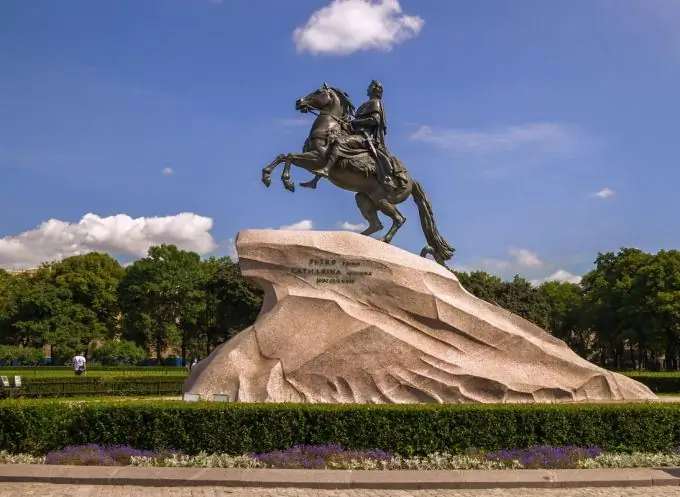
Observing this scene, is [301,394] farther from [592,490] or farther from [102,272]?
[102,272]

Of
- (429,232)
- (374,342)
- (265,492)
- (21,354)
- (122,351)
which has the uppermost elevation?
(429,232)

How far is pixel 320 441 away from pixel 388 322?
358cm

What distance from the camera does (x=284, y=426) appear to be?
10.6m

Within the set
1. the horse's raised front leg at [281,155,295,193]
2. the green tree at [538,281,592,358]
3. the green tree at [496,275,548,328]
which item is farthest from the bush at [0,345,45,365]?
the horse's raised front leg at [281,155,295,193]

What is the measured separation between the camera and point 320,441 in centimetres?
1059

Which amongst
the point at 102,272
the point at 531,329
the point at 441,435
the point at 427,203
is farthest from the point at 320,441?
the point at 102,272

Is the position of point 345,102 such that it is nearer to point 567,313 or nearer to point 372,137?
point 372,137

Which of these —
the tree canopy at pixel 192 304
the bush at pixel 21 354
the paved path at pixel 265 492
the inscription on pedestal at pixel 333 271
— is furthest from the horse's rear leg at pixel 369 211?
the bush at pixel 21 354

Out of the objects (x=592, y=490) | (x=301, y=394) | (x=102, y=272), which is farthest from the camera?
(x=102, y=272)

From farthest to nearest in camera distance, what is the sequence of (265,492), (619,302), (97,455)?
(619,302)
(97,455)
(265,492)

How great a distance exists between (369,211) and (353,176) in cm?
98

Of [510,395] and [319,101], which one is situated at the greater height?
[319,101]

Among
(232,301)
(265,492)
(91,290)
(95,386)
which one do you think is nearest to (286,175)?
(265,492)

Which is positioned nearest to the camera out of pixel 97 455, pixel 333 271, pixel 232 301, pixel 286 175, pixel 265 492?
pixel 265 492
